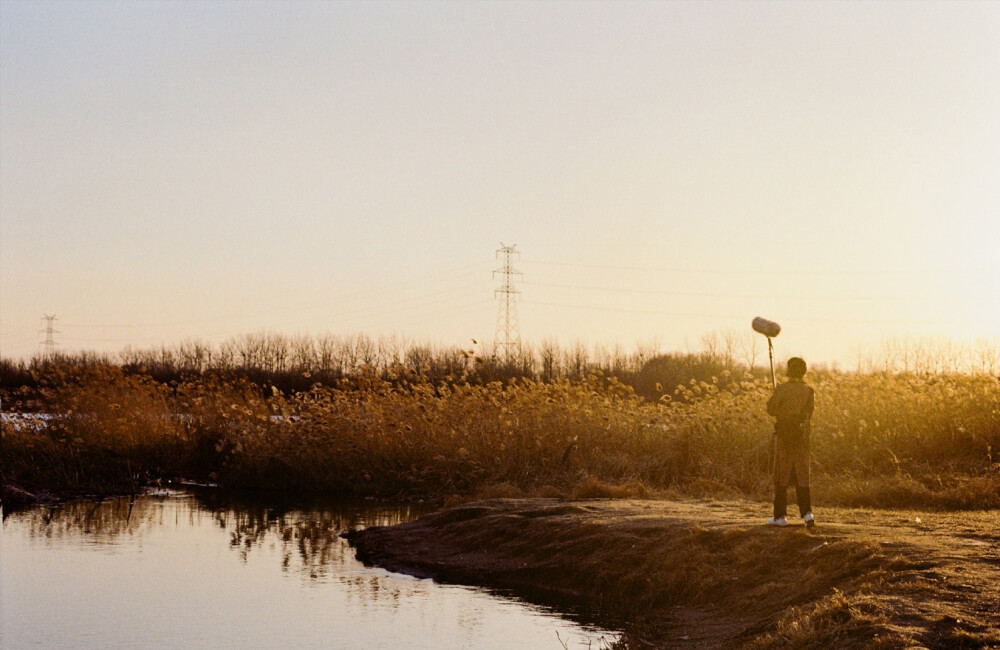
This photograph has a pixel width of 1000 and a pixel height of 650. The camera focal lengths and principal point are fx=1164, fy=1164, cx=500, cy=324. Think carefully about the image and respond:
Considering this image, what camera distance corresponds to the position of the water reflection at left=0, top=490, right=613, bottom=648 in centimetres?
1344

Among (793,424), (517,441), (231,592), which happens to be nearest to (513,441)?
(517,441)

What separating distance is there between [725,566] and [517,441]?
12521 mm

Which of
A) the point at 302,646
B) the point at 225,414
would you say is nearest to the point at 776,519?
the point at 302,646

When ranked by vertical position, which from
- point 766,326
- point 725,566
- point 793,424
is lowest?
point 725,566

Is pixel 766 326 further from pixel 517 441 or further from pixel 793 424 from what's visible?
pixel 517 441

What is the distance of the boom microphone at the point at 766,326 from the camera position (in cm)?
1504

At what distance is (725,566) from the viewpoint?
14336mm

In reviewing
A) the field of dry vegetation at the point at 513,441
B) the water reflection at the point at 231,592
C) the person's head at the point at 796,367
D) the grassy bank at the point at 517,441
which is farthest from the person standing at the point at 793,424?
the grassy bank at the point at 517,441

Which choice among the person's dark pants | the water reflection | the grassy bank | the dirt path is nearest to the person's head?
the person's dark pants

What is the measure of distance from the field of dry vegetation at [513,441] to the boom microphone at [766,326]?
22.7ft

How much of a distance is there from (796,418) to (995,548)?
105 inches

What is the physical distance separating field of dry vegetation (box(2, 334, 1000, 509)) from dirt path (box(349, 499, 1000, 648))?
12.0 ft

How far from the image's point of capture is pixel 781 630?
36.9ft

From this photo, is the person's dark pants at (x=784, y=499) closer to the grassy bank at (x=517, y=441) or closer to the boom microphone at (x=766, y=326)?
the boom microphone at (x=766, y=326)
